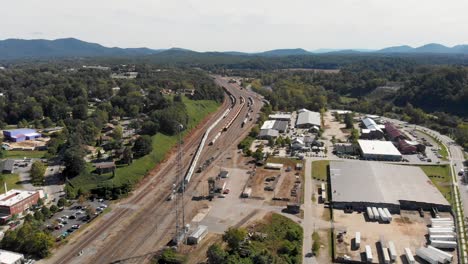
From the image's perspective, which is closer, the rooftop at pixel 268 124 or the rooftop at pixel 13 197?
the rooftop at pixel 13 197

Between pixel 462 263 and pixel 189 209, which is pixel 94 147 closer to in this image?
pixel 189 209

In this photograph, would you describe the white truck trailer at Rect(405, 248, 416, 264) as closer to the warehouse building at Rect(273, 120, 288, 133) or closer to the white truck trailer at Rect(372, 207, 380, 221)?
the white truck trailer at Rect(372, 207, 380, 221)

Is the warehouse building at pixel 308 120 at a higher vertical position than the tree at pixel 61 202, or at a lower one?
higher

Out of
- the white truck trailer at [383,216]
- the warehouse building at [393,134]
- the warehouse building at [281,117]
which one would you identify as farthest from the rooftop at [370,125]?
the white truck trailer at [383,216]

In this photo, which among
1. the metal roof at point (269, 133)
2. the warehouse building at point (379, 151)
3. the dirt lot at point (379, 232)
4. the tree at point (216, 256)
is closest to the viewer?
the tree at point (216, 256)

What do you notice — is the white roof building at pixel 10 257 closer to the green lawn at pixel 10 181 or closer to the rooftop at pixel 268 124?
the green lawn at pixel 10 181

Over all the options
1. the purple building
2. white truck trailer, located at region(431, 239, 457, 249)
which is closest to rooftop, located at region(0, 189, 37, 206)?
the purple building

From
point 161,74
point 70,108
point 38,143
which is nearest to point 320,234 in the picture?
point 38,143
